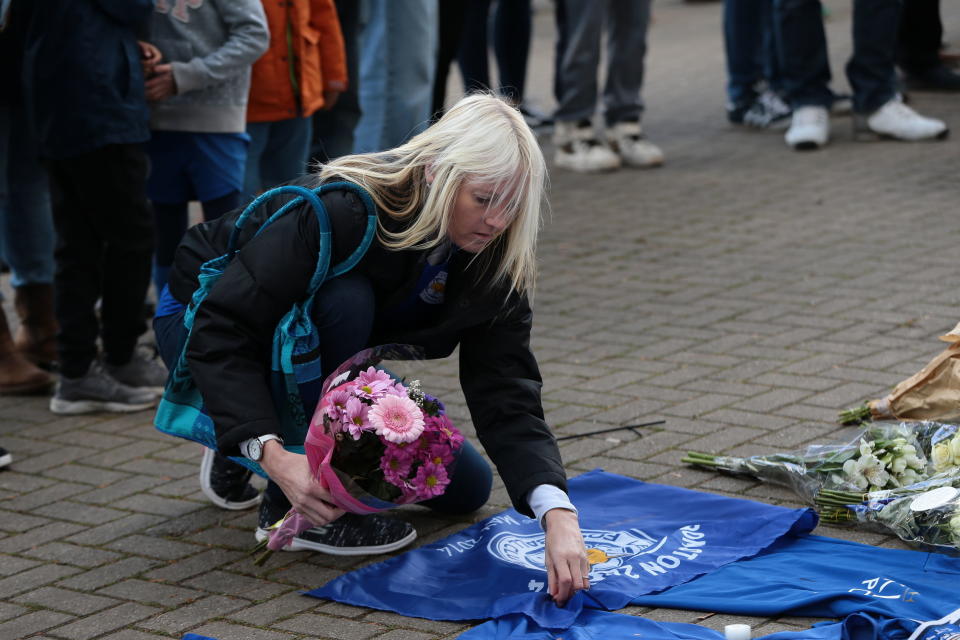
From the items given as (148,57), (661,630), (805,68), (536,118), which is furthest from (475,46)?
(661,630)

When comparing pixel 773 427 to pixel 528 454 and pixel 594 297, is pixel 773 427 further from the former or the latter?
pixel 594 297

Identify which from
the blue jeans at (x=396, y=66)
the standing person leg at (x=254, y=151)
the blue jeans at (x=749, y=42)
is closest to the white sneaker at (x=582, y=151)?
the blue jeans at (x=749, y=42)

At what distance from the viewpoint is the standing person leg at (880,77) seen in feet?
26.6

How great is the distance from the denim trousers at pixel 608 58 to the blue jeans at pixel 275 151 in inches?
114

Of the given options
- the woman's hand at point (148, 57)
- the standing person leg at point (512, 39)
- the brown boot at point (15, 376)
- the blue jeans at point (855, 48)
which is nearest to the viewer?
the woman's hand at point (148, 57)

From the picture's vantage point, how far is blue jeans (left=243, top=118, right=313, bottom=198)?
522cm

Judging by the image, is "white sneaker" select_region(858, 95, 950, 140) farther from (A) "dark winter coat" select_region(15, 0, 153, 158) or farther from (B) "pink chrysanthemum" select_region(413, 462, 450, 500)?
(B) "pink chrysanthemum" select_region(413, 462, 450, 500)

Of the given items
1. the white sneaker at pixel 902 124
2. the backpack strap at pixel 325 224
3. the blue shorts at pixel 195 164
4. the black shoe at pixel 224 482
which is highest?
the backpack strap at pixel 325 224

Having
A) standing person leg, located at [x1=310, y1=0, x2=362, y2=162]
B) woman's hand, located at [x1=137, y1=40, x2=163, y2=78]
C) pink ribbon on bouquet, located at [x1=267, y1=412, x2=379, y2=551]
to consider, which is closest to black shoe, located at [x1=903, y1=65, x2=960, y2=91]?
standing person leg, located at [x1=310, y1=0, x2=362, y2=162]

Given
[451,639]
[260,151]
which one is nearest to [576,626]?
[451,639]

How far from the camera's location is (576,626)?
9.45 ft

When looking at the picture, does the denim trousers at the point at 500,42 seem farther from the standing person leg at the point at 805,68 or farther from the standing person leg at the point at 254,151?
the standing person leg at the point at 254,151

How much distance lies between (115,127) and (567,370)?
1737mm

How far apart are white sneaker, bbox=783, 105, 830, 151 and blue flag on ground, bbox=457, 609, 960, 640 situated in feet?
19.1
